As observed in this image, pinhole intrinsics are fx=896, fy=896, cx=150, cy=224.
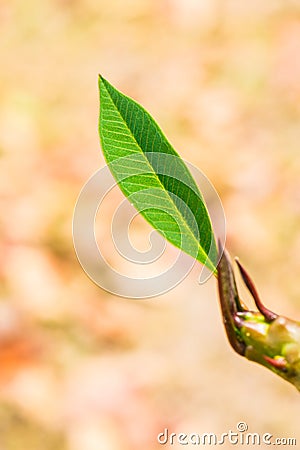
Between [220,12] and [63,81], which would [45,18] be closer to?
[63,81]

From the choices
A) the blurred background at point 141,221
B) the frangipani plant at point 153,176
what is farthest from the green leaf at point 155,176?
the blurred background at point 141,221

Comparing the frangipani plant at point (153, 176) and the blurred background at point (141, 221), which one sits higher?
the blurred background at point (141, 221)

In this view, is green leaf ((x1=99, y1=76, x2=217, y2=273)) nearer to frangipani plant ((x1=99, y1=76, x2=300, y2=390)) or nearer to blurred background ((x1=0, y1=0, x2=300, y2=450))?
frangipani plant ((x1=99, y1=76, x2=300, y2=390))

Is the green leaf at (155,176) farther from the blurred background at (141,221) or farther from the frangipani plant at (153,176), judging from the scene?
the blurred background at (141,221)

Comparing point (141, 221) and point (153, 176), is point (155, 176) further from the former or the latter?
point (141, 221)

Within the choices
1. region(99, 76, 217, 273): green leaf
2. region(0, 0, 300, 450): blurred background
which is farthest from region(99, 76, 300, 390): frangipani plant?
region(0, 0, 300, 450): blurred background

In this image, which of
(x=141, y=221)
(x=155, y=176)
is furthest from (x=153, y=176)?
(x=141, y=221)
